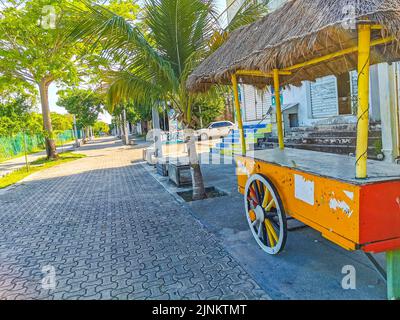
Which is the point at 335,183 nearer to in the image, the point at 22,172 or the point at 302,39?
the point at 302,39

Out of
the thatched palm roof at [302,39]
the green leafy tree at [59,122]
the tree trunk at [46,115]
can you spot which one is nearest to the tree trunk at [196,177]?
the thatched palm roof at [302,39]

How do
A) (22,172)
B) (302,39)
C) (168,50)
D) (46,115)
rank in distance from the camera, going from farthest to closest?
1. (46,115)
2. (22,172)
3. (168,50)
4. (302,39)

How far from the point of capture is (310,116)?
37.6 ft

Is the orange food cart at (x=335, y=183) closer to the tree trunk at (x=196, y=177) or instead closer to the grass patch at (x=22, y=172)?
the tree trunk at (x=196, y=177)

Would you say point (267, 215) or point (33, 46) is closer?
point (267, 215)

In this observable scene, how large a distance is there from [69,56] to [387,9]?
18714 mm

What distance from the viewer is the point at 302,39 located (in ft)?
9.80

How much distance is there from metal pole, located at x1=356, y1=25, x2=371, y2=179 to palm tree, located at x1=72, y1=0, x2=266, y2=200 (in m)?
4.00

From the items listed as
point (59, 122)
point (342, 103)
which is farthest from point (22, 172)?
point (59, 122)

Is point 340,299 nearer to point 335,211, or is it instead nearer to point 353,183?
point 335,211

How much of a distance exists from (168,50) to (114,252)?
461cm

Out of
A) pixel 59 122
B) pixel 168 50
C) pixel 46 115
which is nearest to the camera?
pixel 168 50
